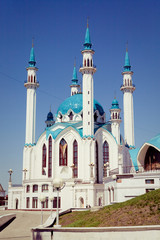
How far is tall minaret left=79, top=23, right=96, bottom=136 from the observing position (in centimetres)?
5038

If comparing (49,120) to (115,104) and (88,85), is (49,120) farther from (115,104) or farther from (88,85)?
(88,85)

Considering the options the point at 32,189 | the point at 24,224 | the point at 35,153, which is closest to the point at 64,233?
the point at 24,224

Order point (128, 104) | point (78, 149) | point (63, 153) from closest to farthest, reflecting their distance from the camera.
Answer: point (78, 149) → point (63, 153) → point (128, 104)

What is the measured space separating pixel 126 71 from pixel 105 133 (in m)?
12.7

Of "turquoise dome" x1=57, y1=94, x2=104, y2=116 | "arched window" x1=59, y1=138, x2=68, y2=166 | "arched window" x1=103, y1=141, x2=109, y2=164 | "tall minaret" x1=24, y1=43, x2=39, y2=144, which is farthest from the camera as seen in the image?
"turquoise dome" x1=57, y1=94, x2=104, y2=116

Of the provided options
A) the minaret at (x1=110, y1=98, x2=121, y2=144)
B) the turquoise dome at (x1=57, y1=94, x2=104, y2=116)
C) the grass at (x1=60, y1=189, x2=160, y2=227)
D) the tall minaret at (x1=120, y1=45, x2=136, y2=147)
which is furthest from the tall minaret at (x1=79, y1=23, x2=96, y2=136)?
the grass at (x1=60, y1=189, x2=160, y2=227)

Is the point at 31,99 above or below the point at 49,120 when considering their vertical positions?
above

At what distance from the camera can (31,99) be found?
184ft

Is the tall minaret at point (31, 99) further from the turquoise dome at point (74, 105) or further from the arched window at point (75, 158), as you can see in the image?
the arched window at point (75, 158)

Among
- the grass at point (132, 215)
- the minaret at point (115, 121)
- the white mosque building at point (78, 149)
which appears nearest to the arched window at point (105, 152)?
the white mosque building at point (78, 149)

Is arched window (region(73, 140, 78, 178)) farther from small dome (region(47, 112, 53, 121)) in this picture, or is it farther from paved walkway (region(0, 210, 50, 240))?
paved walkway (region(0, 210, 50, 240))

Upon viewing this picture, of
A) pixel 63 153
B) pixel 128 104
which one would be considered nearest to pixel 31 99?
pixel 63 153

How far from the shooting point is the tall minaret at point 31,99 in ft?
181

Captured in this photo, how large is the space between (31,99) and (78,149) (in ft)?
40.6
